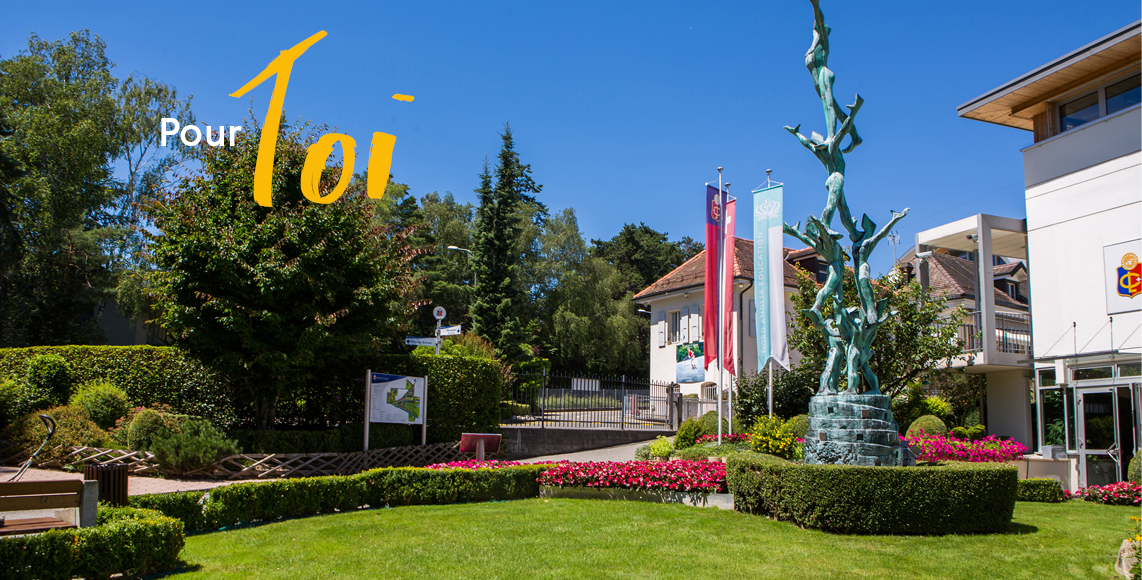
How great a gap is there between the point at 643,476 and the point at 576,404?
455 inches

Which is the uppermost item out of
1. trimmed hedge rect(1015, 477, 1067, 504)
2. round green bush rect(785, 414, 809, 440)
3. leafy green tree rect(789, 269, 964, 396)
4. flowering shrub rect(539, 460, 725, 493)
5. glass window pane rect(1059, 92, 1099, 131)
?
glass window pane rect(1059, 92, 1099, 131)

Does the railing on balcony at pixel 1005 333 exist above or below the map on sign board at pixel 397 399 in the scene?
above

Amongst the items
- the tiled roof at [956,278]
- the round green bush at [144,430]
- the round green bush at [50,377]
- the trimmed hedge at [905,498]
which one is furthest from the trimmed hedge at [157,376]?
the tiled roof at [956,278]

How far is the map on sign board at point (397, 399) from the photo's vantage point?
1708 cm

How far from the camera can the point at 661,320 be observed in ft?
122

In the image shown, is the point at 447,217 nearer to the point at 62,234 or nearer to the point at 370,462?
the point at 62,234

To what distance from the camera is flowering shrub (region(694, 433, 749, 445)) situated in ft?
58.4

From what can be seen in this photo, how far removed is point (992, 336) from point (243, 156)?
20539mm

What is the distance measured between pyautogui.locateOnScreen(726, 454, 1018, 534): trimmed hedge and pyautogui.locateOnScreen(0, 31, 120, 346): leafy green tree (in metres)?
32.2

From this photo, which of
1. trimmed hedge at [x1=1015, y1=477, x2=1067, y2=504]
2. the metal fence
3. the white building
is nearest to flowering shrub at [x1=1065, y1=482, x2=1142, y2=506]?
trimmed hedge at [x1=1015, y1=477, x2=1067, y2=504]

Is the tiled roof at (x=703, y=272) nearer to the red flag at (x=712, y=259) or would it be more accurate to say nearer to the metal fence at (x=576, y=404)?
the metal fence at (x=576, y=404)

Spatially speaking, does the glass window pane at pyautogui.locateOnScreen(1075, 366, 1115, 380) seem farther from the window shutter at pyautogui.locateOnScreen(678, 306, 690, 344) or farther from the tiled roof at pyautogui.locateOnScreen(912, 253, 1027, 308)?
the window shutter at pyautogui.locateOnScreen(678, 306, 690, 344)

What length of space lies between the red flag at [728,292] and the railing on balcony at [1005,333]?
816 centimetres

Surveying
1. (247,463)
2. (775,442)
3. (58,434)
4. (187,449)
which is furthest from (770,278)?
(58,434)
